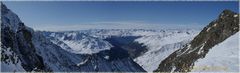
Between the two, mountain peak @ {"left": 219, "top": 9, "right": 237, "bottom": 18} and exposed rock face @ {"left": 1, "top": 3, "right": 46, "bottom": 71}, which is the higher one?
mountain peak @ {"left": 219, "top": 9, "right": 237, "bottom": 18}

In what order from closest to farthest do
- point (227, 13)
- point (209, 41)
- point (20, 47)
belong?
point (209, 41), point (227, 13), point (20, 47)

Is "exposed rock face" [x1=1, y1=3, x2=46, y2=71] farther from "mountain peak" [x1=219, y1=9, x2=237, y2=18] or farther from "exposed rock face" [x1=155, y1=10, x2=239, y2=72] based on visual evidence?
"mountain peak" [x1=219, y1=9, x2=237, y2=18]

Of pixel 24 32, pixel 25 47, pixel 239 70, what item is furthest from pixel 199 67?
pixel 24 32

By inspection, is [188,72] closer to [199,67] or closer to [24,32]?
[199,67]

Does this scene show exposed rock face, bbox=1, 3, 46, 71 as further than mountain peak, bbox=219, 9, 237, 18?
No

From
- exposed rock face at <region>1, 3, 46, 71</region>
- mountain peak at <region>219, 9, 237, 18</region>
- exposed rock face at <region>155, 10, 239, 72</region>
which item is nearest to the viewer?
exposed rock face at <region>155, 10, 239, 72</region>

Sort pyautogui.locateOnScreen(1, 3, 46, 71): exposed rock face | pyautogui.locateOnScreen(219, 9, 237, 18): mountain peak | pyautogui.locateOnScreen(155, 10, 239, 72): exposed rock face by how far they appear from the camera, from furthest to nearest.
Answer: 1. pyautogui.locateOnScreen(219, 9, 237, 18): mountain peak
2. pyautogui.locateOnScreen(1, 3, 46, 71): exposed rock face
3. pyautogui.locateOnScreen(155, 10, 239, 72): exposed rock face

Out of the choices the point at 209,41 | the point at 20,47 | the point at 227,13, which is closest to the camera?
the point at 209,41

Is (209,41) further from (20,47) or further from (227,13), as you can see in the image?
(20,47)

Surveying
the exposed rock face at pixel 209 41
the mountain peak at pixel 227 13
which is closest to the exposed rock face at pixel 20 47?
the exposed rock face at pixel 209 41

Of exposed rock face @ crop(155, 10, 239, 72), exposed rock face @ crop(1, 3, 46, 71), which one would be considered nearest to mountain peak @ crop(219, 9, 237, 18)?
exposed rock face @ crop(155, 10, 239, 72)

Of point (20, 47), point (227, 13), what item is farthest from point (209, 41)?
point (20, 47)
